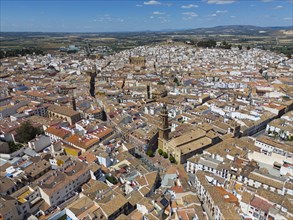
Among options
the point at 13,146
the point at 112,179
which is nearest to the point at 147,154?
the point at 112,179

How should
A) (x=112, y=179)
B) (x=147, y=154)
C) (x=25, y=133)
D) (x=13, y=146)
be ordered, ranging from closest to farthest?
(x=112, y=179) < (x=147, y=154) < (x=13, y=146) < (x=25, y=133)

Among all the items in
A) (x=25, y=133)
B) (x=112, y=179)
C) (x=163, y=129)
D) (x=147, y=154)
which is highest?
(x=163, y=129)

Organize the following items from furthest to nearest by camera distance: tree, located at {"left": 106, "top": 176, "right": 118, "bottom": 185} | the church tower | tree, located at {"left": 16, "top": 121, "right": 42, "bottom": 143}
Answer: tree, located at {"left": 16, "top": 121, "right": 42, "bottom": 143} < the church tower < tree, located at {"left": 106, "top": 176, "right": 118, "bottom": 185}

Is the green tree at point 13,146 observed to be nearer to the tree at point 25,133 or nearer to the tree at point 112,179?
the tree at point 25,133

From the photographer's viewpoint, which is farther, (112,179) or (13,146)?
(13,146)

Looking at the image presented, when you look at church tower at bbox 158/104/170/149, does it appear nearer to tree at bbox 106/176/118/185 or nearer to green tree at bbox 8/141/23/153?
tree at bbox 106/176/118/185

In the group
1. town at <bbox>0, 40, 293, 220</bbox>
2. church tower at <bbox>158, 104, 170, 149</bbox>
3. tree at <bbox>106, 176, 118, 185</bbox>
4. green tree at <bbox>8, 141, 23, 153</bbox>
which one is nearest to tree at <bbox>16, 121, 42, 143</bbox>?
town at <bbox>0, 40, 293, 220</bbox>

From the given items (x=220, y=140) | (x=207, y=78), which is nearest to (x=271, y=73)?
(x=207, y=78)

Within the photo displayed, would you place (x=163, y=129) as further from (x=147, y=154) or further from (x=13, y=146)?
(x=13, y=146)

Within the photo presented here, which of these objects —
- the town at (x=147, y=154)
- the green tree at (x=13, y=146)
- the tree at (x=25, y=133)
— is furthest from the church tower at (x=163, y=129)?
the green tree at (x=13, y=146)
